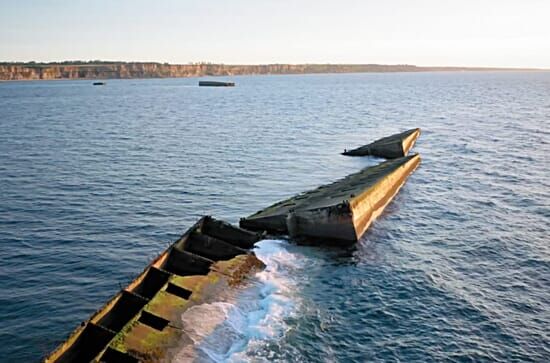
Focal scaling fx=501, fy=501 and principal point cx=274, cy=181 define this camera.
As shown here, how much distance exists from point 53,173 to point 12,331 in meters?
28.6

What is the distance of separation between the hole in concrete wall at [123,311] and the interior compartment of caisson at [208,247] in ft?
19.0

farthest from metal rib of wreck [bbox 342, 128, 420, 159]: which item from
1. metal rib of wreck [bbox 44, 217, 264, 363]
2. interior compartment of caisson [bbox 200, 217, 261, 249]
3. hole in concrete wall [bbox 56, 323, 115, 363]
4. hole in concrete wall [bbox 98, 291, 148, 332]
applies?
hole in concrete wall [bbox 56, 323, 115, 363]

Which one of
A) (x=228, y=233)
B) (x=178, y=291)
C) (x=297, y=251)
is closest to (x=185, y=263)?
(x=178, y=291)

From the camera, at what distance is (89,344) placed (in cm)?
1733

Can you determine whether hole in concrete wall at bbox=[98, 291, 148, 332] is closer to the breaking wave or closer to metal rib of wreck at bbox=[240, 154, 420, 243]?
the breaking wave

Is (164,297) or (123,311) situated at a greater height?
(164,297)

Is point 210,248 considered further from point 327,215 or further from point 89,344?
point 89,344

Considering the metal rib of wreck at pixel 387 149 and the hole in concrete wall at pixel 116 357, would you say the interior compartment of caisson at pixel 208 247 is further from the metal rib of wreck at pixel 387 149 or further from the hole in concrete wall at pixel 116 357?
the metal rib of wreck at pixel 387 149

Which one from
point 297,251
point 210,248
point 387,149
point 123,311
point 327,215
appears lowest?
point 123,311

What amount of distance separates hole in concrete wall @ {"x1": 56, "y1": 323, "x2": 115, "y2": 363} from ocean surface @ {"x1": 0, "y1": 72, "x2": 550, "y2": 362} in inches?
81.3

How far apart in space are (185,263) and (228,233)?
4.24 m

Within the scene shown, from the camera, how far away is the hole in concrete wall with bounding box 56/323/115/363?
55.2 ft

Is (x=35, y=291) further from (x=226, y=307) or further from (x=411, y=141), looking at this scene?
(x=411, y=141)

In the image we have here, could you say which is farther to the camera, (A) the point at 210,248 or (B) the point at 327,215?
(B) the point at 327,215
